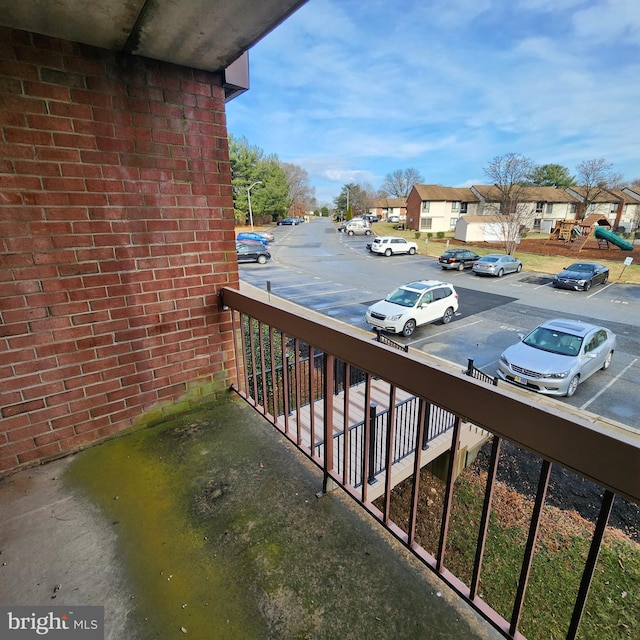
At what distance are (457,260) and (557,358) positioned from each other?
632 inches

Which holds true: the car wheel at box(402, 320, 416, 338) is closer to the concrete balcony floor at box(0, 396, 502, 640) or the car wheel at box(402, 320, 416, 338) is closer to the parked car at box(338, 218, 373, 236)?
the concrete balcony floor at box(0, 396, 502, 640)

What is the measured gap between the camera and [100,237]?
6.64ft

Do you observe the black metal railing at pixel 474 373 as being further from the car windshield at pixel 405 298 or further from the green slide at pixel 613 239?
the green slide at pixel 613 239

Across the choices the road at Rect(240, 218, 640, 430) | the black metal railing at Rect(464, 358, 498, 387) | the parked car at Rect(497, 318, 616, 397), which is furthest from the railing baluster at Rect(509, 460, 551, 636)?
the road at Rect(240, 218, 640, 430)

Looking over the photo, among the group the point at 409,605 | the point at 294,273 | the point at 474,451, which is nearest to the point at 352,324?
the point at 474,451

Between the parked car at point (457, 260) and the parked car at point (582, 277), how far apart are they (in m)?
5.32

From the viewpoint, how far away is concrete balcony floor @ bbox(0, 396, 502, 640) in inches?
50.3

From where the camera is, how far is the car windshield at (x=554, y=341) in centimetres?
776

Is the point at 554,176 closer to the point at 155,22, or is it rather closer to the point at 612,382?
the point at 612,382

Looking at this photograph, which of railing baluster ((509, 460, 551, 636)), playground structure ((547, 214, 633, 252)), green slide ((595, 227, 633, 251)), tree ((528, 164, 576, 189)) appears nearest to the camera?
railing baluster ((509, 460, 551, 636))

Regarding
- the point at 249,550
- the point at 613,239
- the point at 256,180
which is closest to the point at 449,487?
the point at 249,550

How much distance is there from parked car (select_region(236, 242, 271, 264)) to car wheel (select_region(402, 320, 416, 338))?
1476 centimetres

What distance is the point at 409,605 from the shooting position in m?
1.32

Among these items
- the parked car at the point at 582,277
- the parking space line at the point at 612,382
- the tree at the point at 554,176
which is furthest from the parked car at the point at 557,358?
the tree at the point at 554,176
